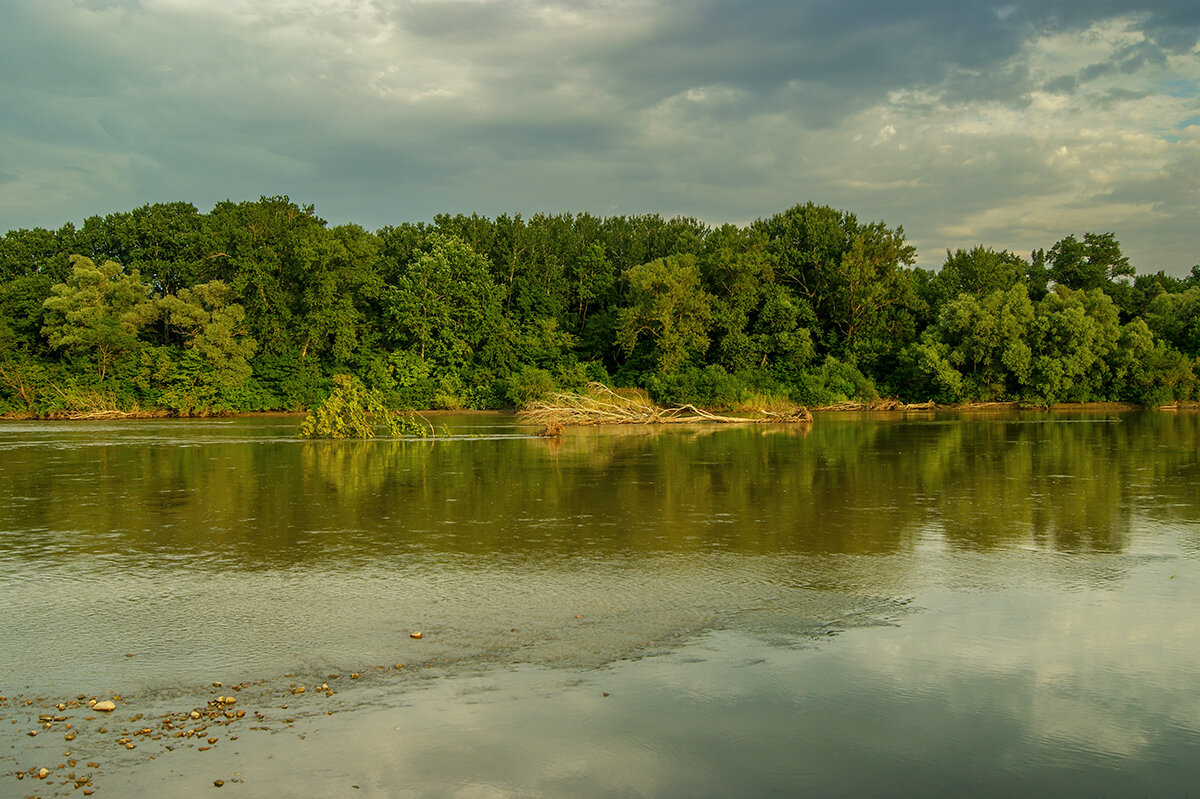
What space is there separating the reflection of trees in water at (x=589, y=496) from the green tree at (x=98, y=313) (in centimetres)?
2525

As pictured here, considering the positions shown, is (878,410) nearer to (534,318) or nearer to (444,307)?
(534,318)

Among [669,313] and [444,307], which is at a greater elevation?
[444,307]

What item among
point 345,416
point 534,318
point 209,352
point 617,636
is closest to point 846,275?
point 534,318

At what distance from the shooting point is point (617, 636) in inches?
288

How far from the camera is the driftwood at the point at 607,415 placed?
31.8m

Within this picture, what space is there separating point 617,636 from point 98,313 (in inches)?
2001

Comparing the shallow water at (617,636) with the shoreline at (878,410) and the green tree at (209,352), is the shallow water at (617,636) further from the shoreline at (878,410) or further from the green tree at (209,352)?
the green tree at (209,352)

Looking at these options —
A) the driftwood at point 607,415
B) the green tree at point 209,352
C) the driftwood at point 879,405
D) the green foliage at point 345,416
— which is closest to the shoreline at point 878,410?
the driftwood at point 879,405

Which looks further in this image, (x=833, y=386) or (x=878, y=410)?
(x=833, y=386)

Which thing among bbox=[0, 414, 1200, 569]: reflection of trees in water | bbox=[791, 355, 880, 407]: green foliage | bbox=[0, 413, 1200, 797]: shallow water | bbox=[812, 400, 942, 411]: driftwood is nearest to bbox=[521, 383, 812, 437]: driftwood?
bbox=[0, 414, 1200, 569]: reflection of trees in water

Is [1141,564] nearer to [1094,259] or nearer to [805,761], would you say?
[805,761]

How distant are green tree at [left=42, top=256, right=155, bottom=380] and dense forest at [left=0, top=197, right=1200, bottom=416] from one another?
137mm

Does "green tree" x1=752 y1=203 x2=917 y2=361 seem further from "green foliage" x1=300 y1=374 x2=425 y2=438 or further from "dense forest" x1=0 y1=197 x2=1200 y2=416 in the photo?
"green foliage" x1=300 y1=374 x2=425 y2=438

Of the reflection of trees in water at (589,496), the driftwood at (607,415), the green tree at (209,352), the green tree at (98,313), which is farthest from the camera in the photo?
the green tree at (209,352)
